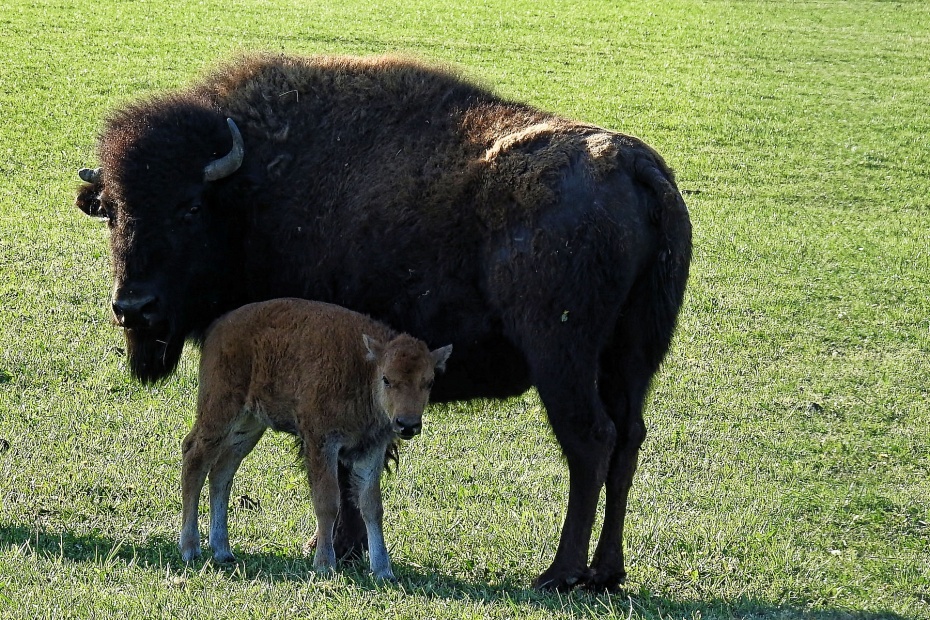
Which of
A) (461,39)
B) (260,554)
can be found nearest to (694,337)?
(260,554)

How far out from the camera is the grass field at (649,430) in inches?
244

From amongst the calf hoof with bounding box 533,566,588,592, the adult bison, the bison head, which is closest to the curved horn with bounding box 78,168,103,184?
the adult bison

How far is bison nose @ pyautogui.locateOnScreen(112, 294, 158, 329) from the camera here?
6789 millimetres

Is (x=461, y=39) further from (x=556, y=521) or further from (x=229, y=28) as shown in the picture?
(x=556, y=521)

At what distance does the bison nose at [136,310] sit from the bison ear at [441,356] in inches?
66.8

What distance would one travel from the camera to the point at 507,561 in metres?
6.84

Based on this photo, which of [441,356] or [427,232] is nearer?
[441,356]

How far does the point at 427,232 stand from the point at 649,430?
3408 millimetres

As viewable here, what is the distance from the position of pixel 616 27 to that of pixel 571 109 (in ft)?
28.0

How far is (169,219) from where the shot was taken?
22.8 feet

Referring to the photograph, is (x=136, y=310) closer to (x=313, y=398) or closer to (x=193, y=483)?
(x=193, y=483)

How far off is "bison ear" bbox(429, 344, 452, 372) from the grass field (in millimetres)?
1075

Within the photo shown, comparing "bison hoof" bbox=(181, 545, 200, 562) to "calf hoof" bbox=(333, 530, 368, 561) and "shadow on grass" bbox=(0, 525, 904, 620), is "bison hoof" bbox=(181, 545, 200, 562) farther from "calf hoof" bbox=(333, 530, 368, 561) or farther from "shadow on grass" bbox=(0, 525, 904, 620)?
"calf hoof" bbox=(333, 530, 368, 561)

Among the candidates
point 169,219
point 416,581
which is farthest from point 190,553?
point 169,219
